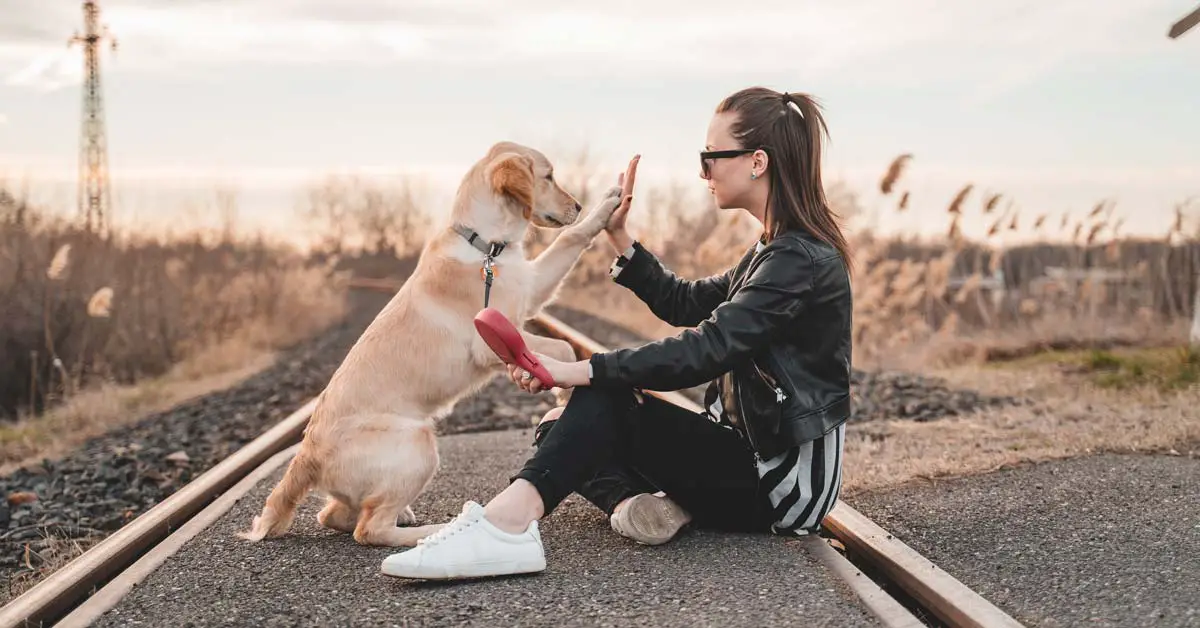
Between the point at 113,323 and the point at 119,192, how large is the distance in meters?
2.94

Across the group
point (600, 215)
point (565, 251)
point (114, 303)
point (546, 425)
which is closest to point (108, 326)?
point (114, 303)

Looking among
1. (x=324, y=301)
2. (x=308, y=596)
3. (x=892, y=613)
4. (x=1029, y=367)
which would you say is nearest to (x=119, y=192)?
(x=324, y=301)

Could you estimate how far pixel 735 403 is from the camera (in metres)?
3.64

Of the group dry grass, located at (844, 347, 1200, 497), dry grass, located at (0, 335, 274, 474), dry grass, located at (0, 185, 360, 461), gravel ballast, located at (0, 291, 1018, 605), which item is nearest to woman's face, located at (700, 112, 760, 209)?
dry grass, located at (844, 347, 1200, 497)

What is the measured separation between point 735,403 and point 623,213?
1.04 metres

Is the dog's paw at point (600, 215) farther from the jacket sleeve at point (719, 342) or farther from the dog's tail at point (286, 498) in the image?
the dog's tail at point (286, 498)

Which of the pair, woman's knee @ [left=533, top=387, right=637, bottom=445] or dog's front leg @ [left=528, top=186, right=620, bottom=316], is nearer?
woman's knee @ [left=533, top=387, right=637, bottom=445]

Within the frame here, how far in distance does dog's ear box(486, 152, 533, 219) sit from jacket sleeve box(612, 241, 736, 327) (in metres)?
0.47

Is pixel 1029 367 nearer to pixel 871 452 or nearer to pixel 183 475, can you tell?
pixel 871 452

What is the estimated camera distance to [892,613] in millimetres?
2910

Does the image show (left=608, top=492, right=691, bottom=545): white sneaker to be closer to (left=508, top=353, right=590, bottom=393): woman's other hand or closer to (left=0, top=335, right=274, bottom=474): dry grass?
(left=508, top=353, right=590, bottom=393): woman's other hand

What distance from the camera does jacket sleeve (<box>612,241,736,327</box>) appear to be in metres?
4.24

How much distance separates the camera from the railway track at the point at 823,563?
2.97 metres

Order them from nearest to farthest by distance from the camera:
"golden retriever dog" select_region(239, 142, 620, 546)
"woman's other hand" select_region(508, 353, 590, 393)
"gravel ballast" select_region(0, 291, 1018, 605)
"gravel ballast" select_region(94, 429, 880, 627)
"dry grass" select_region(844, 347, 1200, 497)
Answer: "gravel ballast" select_region(94, 429, 880, 627)
"woman's other hand" select_region(508, 353, 590, 393)
"golden retriever dog" select_region(239, 142, 620, 546)
"dry grass" select_region(844, 347, 1200, 497)
"gravel ballast" select_region(0, 291, 1018, 605)
